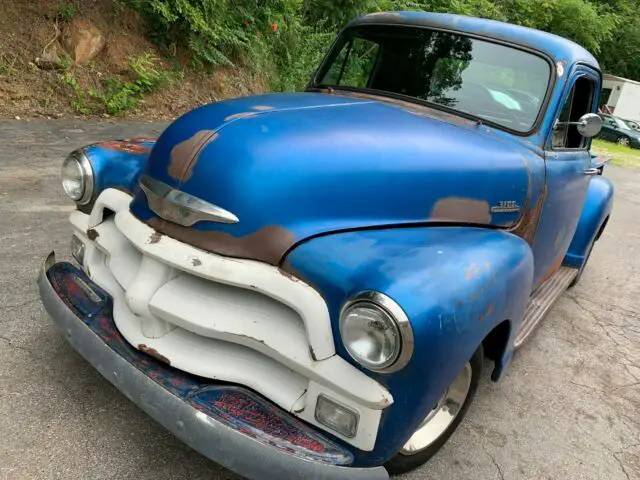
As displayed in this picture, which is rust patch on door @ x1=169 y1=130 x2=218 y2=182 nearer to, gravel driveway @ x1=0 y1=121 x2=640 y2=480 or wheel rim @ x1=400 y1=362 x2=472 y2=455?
gravel driveway @ x1=0 y1=121 x2=640 y2=480

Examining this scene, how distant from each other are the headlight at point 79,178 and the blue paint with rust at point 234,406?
2.17 ft

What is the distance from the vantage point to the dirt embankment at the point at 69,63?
8.07m

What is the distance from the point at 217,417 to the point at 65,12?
8.93 m

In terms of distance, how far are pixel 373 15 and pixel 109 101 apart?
6.33m

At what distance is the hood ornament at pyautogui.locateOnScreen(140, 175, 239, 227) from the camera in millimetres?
2029

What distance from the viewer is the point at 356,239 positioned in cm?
208

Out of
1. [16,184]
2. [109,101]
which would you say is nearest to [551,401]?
[16,184]

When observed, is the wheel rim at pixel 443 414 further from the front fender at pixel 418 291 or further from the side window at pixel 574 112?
the side window at pixel 574 112

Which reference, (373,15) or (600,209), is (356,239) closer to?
(373,15)

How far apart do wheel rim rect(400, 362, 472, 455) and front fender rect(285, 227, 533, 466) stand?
0.37 metres

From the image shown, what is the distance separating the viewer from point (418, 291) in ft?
5.89

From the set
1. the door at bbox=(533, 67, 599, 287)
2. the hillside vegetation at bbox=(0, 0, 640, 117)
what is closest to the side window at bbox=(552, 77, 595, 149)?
the door at bbox=(533, 67, 599, 287)

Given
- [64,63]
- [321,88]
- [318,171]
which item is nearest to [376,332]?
[318,171]

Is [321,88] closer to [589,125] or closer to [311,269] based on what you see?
[589,125]
